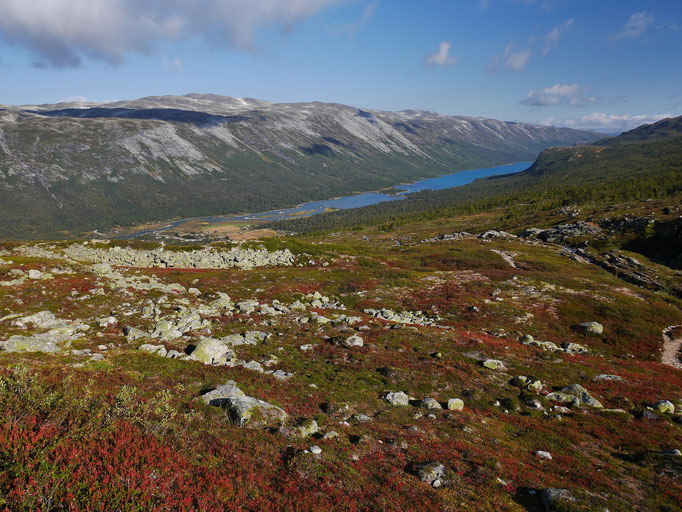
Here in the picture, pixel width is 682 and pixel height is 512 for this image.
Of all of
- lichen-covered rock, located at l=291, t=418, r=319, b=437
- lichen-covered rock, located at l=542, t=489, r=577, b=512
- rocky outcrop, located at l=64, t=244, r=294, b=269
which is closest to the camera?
lichen-covered rock, located at l=542, t=489, r=577, b=512

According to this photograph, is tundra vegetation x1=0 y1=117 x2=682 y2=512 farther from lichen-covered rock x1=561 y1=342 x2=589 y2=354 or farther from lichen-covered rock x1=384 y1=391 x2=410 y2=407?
lichen-covered rock x1=561 y1=342 x2=589 y2=354

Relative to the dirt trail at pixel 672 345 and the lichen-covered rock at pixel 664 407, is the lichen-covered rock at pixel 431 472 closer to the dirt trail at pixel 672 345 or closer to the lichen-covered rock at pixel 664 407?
the lichen-covered rock at pixel 664 407

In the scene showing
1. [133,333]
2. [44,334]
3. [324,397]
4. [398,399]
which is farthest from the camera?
[133,333]

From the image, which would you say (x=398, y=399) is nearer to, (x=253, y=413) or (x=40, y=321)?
(x=253, y=413)

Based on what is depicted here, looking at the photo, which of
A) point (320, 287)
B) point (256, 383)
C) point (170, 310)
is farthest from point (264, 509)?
point (320, 287)

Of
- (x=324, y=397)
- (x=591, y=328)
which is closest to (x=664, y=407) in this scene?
(x=591, y=328)

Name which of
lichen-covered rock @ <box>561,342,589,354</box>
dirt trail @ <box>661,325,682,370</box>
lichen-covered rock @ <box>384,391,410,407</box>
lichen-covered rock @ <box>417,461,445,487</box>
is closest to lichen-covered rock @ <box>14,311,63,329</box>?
lichen-covered rock @ <box>384,391,410,407</box>
